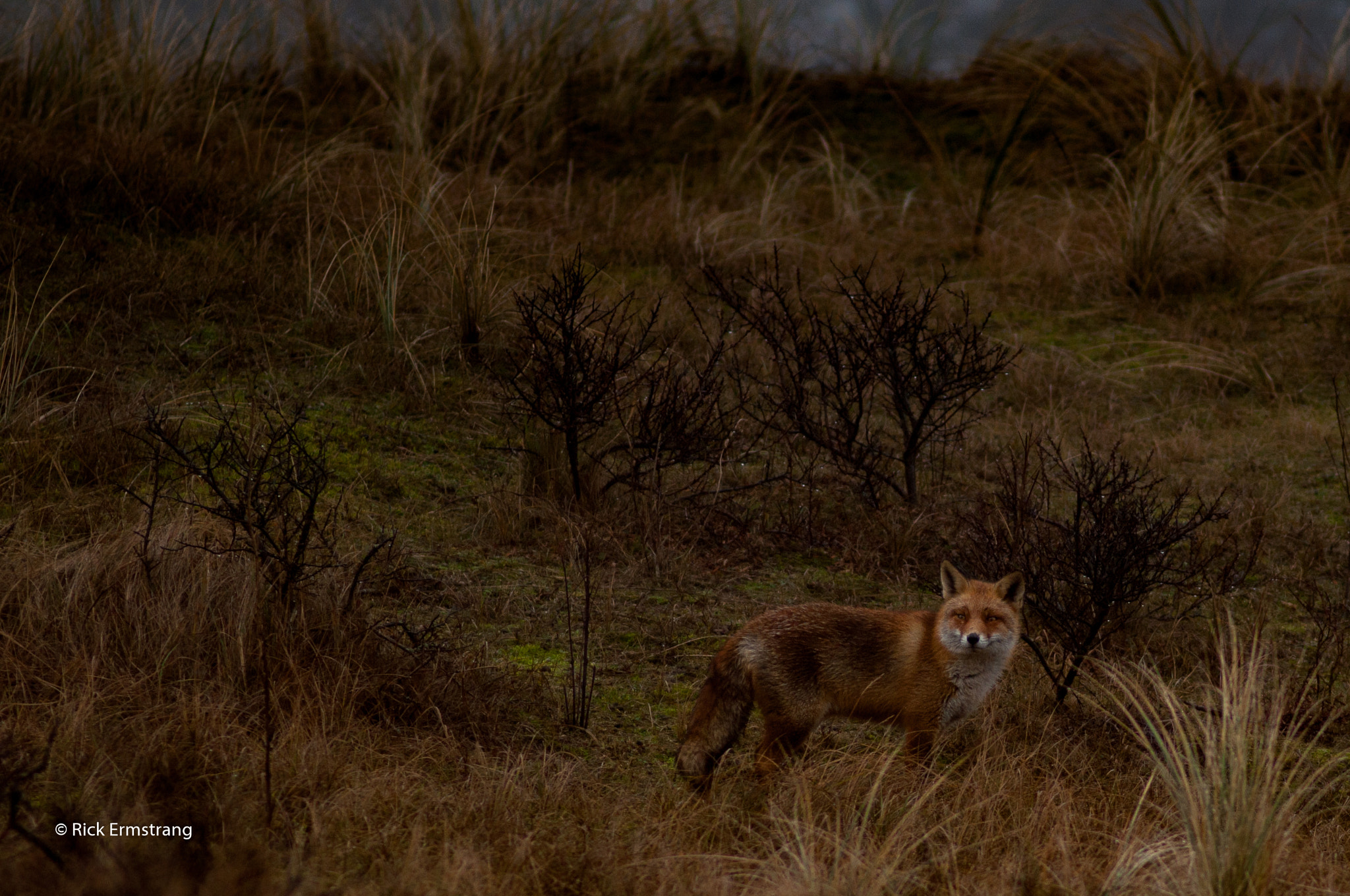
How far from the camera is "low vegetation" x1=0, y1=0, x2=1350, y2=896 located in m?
3.80

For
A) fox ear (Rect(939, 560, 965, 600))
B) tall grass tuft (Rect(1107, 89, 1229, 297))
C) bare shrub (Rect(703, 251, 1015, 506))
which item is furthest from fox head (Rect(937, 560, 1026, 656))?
tall grass tuft (Rect(1107, 89, 1229, 297))

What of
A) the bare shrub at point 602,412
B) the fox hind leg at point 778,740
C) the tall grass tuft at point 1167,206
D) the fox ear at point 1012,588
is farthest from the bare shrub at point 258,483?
the tall grass tuft at point 1167,206

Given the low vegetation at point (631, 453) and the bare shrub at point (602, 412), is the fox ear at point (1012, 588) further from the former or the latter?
the bare shrub at point (602, 412)

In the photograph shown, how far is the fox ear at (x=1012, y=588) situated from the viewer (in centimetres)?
459

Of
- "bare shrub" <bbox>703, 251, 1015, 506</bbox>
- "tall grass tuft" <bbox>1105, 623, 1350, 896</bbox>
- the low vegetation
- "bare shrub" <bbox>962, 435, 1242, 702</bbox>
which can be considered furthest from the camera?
"bare shrub" <bbox>703, 251, 1015, 506</bbox>

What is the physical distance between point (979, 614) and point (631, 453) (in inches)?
114

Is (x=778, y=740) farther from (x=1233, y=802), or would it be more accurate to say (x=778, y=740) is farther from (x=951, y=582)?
(x=1233, y=802)

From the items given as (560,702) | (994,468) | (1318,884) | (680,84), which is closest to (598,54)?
(680,84)

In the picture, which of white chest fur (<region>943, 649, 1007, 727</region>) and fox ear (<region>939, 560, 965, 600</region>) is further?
fox ear (<region>939, 560, 965, 600</region>)

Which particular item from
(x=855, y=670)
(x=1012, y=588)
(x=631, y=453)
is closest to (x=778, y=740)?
(x=855, y=670)

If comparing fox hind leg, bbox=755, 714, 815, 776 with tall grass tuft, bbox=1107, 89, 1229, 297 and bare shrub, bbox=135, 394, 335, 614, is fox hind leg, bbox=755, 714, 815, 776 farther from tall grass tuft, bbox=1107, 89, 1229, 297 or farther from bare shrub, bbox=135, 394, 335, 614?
tall grass tuft, bbox=1107, 89, 1229, 297

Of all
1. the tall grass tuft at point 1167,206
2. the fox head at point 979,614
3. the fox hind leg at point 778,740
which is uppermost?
the tall grass tuft at point 1167,206

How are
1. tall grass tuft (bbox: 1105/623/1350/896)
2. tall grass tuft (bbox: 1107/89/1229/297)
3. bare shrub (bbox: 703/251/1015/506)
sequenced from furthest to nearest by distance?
1. tall grass tuft (bbox: 1107/89/1229/297)
2. bare shrub (bbox: 703/251/1015/506)
3. tall grass tuft (bbox: 1105/623/1350/896)

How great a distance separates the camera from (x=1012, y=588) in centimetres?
465
